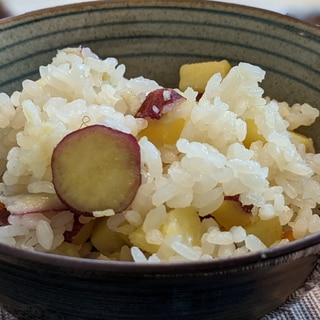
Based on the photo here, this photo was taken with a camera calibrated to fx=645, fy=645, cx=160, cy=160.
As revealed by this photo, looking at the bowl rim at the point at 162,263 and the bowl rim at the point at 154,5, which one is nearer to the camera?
the bowl rim at the point at 162,263

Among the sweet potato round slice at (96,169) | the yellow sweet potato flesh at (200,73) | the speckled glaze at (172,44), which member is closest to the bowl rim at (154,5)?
the speckled glaze at (172,44)

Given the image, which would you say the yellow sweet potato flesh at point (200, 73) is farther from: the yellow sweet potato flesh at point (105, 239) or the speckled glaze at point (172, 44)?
the yellow sweet potato flesh at point (105, 239)

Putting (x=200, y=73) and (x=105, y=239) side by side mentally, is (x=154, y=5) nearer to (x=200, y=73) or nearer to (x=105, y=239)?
(x=200, y=73)

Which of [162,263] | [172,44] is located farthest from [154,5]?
[162,263]

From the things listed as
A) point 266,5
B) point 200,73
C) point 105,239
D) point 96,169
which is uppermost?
point 266,5

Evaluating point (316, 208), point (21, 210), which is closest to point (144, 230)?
point (21, 210)

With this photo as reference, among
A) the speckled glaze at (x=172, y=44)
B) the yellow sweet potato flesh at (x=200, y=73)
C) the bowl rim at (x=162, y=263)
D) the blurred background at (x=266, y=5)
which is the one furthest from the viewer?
the blurred background at (x=266, y=5)

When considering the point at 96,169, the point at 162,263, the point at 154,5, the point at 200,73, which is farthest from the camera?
the point at 154,5
